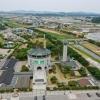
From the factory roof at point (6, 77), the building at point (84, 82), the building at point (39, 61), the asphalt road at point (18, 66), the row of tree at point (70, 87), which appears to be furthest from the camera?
the asphalt road at point (18, 66)

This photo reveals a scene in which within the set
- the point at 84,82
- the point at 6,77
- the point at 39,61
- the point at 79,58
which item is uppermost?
the point at 39,61

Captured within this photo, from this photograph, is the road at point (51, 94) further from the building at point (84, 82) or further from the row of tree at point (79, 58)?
the row of tree at point (79, 58)

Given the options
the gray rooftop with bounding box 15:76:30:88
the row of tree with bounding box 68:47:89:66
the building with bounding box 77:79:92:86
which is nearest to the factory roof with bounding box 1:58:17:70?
the gray rooftop with bounding box 15:76:30:88

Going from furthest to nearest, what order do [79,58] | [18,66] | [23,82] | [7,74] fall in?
[79,58], [18,66], [7,74], [23,82]

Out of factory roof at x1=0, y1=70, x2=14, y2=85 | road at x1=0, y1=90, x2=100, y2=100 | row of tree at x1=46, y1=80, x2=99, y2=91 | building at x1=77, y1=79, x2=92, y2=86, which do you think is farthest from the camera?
factory roof at x1=0, y1=70, x2=14, y2=85

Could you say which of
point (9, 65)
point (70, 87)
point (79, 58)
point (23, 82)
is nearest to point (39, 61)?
point (23, 82)

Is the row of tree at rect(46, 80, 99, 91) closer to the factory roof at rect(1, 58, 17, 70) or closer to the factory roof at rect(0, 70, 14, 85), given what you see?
the factory roof at rect(0, 70, 14, 85)

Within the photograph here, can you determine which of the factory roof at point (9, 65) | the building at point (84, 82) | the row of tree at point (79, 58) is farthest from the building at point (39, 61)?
the row of tree at point (79, 58)

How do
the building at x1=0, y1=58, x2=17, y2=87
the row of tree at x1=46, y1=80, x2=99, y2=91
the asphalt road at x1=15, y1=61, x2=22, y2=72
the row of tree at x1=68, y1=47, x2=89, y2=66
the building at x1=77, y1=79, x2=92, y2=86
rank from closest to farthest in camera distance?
the row of tree at x1=46, y1=80, x2=99, y2=91 → the building at x1=0, y1=58, x2=17, y2=87 → the building at x1=77, y1=79, x2=92, y2=86 → the asphalt road at x1=15, y1=61, x2=22, y2=72 → the row of tree at x1=68, y1=47, x2=89, y2=66

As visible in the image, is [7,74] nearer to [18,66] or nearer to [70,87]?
[18,66]

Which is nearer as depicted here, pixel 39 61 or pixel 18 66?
pixel 39 61

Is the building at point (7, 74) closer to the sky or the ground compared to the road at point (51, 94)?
closer to the sky

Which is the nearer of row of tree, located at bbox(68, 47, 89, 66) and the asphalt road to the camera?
the asphalt road
